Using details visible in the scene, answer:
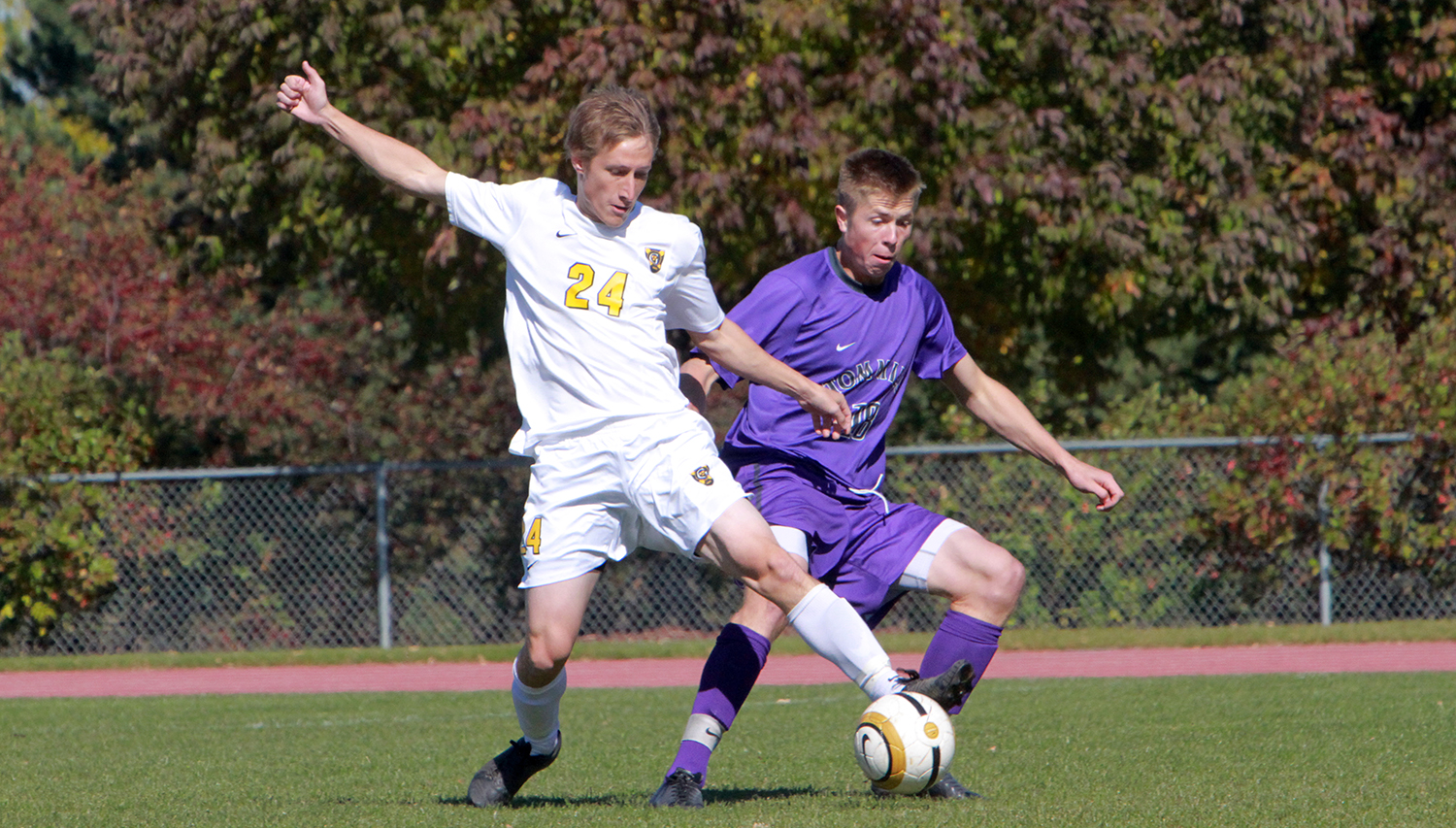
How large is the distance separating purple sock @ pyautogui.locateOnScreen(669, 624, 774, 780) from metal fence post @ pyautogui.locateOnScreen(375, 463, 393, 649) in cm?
860

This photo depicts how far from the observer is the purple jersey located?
5.35m

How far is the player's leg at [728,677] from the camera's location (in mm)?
5035

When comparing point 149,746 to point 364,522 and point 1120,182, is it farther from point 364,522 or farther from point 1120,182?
point 1120,182

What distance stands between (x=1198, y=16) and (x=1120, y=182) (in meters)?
2.24

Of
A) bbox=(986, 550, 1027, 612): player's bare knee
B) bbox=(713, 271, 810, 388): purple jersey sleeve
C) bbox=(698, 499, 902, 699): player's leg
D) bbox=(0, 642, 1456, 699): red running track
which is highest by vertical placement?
bbox=(713, 271, 810, 388): purple jersey sleeve

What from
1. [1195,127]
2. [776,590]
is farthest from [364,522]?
[776,590]

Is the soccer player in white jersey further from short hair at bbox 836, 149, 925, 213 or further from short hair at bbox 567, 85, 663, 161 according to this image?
short hair at bbox 836, 149, 925, 213

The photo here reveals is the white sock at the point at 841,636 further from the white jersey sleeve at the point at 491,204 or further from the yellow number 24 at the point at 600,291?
the white jersey sleeve at the point at 491,204

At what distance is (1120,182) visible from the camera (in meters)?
13.3

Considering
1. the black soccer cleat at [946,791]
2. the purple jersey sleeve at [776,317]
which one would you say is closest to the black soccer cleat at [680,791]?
the black soccer cleat at [946,791]

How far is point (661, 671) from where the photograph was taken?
12.0 m

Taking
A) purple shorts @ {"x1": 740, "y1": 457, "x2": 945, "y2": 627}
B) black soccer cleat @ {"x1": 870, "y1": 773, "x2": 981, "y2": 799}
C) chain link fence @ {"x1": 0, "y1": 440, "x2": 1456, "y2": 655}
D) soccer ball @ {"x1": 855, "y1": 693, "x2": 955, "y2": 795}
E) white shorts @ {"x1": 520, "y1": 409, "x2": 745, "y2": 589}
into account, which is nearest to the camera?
soccer ball @ {"x1": 855, "y1": 693, "x2": 955, "y2": 795}

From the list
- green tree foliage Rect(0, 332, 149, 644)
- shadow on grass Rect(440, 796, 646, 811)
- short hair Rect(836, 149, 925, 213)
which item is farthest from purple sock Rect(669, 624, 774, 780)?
green tree foliage Rect(0, 332, 149, 644)

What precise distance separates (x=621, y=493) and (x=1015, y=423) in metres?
1.60
